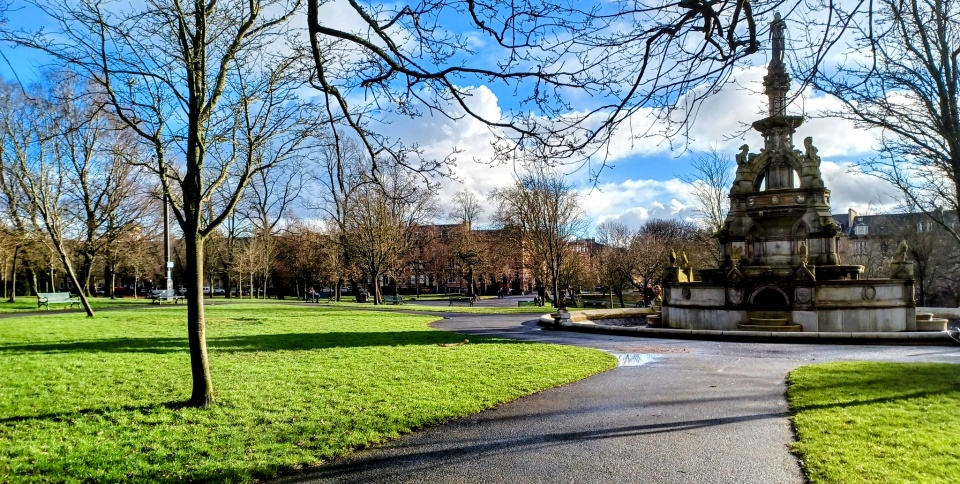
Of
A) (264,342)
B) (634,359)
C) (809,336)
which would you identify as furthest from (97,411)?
(809,336)

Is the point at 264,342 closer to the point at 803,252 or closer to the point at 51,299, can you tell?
the point at 803,252

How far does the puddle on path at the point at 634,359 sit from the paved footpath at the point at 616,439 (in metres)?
1.29

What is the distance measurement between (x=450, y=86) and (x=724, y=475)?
4257 mm

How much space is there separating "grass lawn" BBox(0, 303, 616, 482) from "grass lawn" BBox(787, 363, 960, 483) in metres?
3.88

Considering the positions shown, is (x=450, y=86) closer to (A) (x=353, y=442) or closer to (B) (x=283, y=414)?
(A) (x=353, y=442)

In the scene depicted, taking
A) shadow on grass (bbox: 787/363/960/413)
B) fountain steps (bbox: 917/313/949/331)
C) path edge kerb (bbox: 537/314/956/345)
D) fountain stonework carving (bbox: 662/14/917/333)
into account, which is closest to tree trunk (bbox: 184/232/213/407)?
shadow on grass (bbox: 787/363/960/413)

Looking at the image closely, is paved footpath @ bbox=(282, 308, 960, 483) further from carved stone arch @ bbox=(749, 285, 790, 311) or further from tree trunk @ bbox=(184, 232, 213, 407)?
carved stone arch @ bbox=(749, 285, 790, 311)

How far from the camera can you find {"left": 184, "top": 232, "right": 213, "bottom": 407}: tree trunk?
7.49m

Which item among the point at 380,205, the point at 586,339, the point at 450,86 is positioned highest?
the point at 380,205

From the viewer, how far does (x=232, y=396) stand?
8.02 metres

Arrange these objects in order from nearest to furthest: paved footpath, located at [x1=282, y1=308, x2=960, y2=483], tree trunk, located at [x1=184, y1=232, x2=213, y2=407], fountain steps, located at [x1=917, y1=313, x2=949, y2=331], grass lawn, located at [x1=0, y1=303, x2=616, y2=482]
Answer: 1. paved footpath, located at [x1=282, y1=308, x2=960, y2=483]
2. grass lawn, located at [x1=0, y1=303, x2=616, y2=482]
3. tree trunk, located at [x1=184, y1=232, x2=213, y2=407]
4. fountain steps, located at [x1=917, y1=313, x2=949, y2=331]

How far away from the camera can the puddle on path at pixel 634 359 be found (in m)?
12.2

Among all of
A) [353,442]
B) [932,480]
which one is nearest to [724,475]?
[932,480]

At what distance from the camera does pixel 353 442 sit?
614cm
